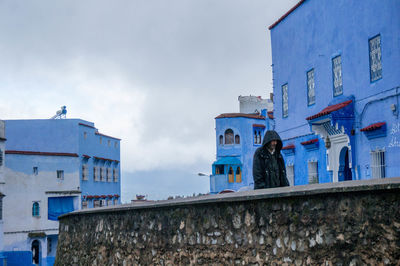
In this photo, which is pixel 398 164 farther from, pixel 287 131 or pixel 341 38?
pixel 287 131

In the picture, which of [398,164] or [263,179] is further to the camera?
[398,164]

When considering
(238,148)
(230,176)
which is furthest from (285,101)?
(238,148)

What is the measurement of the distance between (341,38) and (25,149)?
3043 centimetres

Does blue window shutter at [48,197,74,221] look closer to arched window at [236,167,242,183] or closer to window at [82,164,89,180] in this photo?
→ window at [82,164,89,180]

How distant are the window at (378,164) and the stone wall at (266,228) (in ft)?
30.9

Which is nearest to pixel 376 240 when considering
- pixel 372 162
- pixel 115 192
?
pixel 372 162

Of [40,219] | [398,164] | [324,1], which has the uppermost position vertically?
[324,1]

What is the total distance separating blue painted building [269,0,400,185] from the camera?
15.0m

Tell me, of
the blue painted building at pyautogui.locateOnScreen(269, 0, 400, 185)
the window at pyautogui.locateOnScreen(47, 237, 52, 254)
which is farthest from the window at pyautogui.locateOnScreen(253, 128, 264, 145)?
the blue painted building at pyautogui.locateOnScreen(269, 0, 400, 185)

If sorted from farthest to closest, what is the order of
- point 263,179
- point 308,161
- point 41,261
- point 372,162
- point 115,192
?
point 115,192 < point 41,261 < point 308,161 < point 372,162 < point 263,179

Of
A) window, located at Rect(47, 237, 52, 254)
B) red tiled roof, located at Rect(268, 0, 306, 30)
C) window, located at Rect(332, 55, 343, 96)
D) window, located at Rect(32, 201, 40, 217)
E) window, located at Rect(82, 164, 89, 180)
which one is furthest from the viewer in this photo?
window, located at Rect(82, 164, 89, 180)

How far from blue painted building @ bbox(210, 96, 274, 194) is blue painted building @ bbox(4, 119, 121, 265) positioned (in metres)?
10.7

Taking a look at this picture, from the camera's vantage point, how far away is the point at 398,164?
14461 millimetres

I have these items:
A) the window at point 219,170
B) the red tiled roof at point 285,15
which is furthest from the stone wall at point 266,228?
the window at point 219,170
